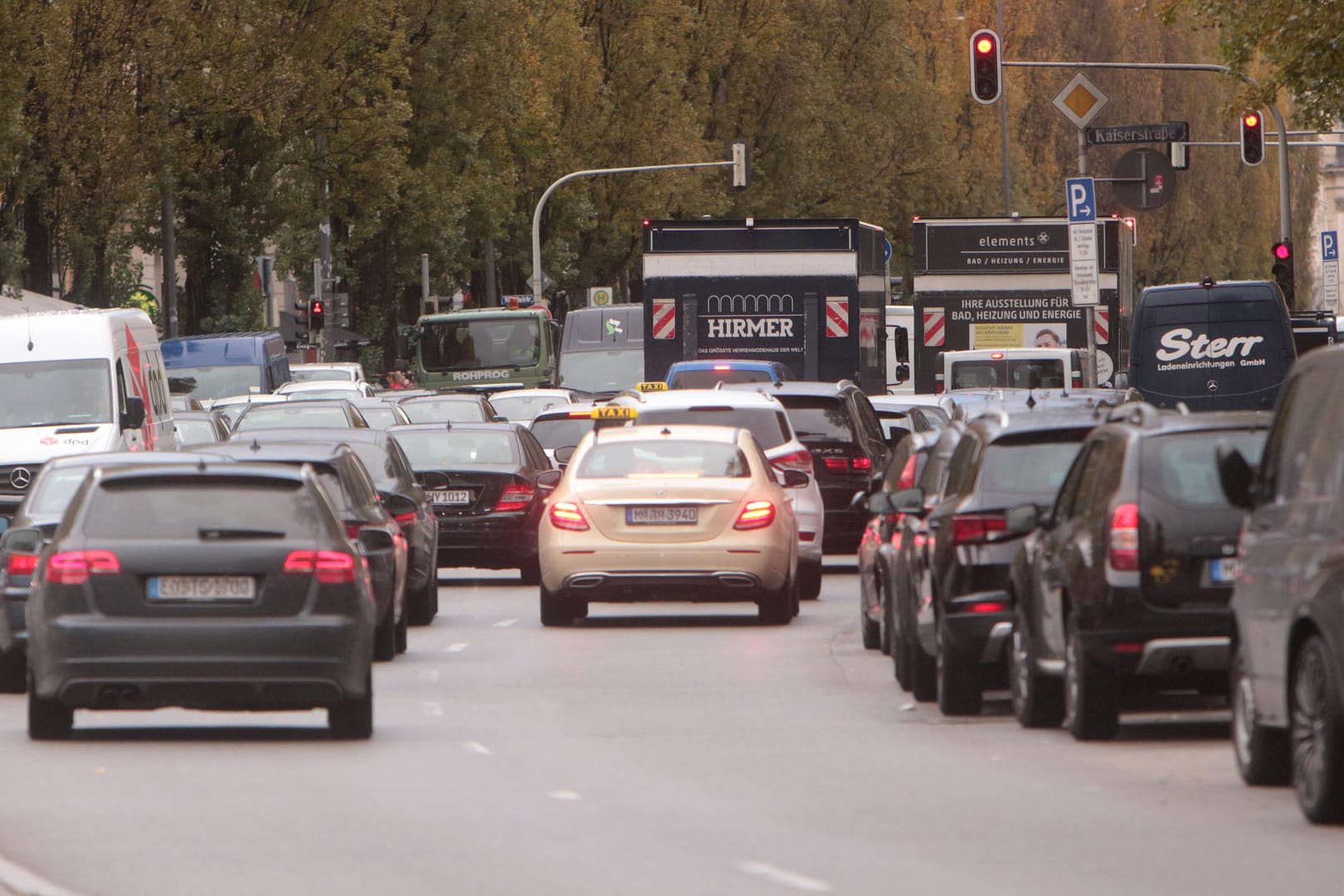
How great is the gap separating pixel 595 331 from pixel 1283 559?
41.8 meters

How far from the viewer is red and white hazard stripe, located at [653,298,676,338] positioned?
38031 mm

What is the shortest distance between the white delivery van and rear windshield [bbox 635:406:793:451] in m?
6.26

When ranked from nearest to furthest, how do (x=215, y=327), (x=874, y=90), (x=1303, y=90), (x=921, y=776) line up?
(x=921, y=776) < (x=1303, y=90) < (x=215, y=327) < (x=874, y=90)

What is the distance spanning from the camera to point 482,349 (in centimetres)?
5709

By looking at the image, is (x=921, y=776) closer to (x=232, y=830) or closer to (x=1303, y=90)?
(x=232, y=830)

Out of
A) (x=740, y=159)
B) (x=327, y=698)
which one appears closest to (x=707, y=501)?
(x=327, y=698)

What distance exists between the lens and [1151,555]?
510 inches

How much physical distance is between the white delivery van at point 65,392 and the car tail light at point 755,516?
921cm

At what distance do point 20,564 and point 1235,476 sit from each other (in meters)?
8.39

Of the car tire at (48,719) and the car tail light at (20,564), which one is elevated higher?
the car tail light at (20,564)

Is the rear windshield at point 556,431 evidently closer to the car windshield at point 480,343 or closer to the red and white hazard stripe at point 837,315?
the red and white hazard stripe at point 837,315

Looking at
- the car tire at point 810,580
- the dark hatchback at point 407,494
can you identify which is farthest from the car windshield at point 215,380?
the dark hatchback at point 407,494

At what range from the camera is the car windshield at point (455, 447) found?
90.3ft

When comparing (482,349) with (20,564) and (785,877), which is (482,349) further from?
(785,877)
